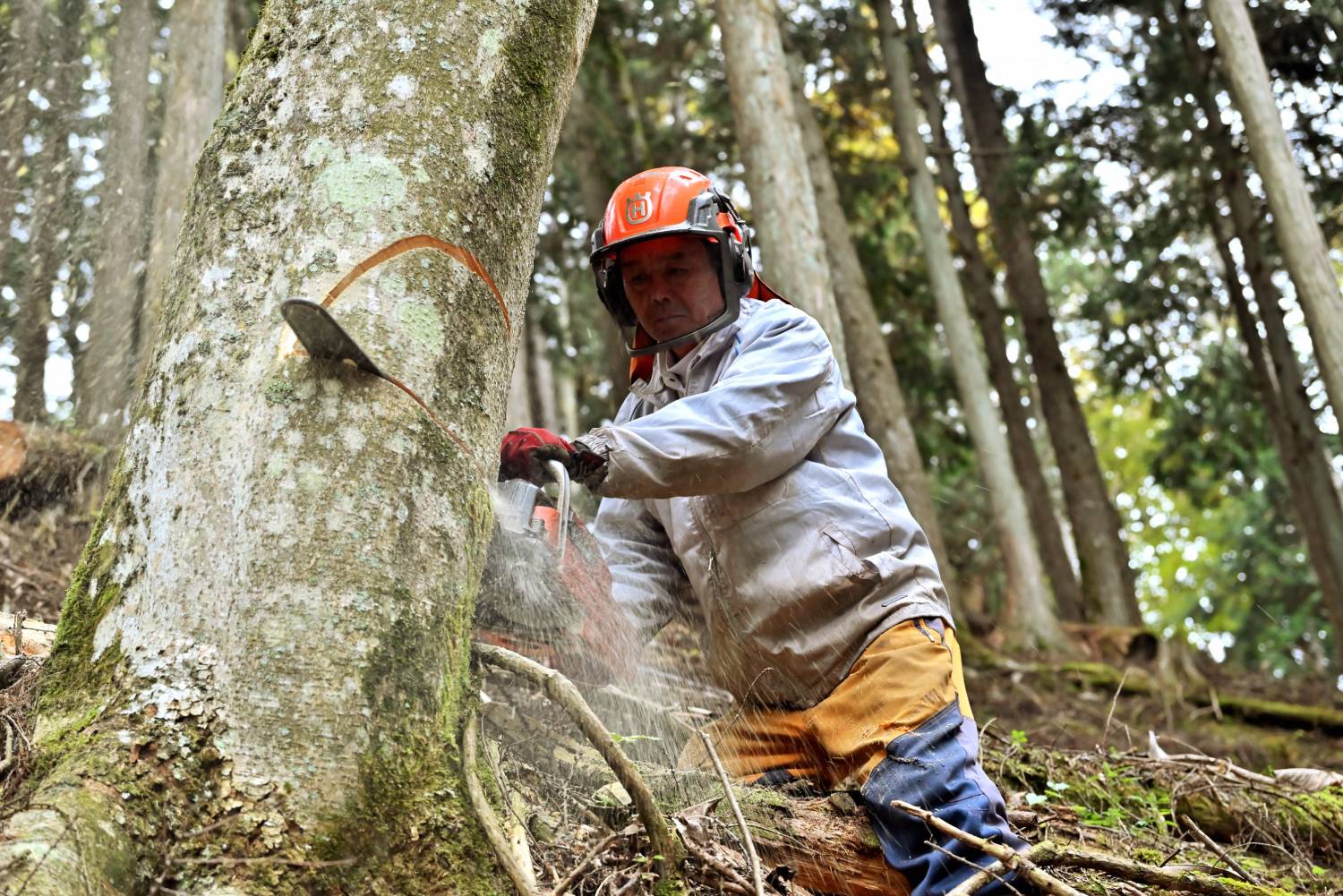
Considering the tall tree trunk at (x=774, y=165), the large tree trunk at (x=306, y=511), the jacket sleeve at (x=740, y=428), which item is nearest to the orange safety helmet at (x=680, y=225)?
the jacket sleeve at (x=740, y=428)

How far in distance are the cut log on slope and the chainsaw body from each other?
393 centimetres

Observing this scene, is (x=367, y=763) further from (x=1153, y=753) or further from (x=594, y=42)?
(x=594, y=42)

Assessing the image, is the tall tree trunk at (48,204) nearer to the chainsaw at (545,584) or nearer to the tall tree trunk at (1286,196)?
the chainsaw at (545,584)

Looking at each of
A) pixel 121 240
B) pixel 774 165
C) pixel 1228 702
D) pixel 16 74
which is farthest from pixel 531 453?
pixel 16 74

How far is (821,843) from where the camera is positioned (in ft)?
8.68

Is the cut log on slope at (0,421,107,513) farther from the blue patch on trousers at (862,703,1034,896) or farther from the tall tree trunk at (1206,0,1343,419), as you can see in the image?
the tall tree trunk at (1206,0,1343,419)

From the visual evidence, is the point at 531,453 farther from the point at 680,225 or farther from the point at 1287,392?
the point at 1287,392

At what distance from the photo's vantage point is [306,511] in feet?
5.95

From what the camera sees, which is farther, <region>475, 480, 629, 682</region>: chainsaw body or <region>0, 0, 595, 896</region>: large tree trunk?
<region>475, 480, 629, 682</region>: chainsaw body

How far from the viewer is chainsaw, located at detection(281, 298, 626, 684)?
2.60 meters

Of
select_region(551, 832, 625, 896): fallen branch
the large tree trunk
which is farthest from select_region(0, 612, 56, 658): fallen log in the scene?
select_region(551, 832, 625, 896): fallen branch

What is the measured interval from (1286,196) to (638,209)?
229 inches

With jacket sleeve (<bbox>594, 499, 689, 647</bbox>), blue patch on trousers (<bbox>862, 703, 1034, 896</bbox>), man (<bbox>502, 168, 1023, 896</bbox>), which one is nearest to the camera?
blue patch on trousers (<bbox>862, 703, 1034, 896</bbox>)

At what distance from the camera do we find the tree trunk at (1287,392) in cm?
1068
